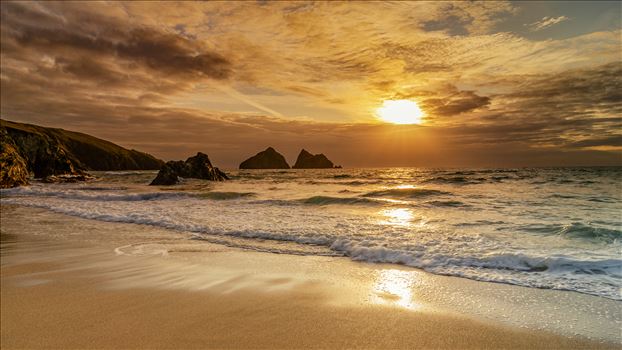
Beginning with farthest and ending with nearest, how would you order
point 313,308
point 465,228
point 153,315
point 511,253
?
point 465,228, point 511,253, point 313,308, point 153,315

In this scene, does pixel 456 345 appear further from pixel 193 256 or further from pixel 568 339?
pixel 193 256

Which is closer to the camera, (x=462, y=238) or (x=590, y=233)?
(x=462, y=238)

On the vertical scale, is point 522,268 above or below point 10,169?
below

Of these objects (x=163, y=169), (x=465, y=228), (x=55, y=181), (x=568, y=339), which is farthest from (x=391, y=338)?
(x=55, y=181)

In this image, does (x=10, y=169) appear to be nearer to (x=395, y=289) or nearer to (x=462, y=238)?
(x=462, y=238)

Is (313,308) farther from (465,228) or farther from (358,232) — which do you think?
(465,228)

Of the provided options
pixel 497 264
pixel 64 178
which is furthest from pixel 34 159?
pixel 497 264

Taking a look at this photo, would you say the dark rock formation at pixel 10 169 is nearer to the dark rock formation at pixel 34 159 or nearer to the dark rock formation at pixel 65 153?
the dark rock formation at pixel 34 159

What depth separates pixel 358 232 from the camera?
11.4m

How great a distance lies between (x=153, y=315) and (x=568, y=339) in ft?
15.9

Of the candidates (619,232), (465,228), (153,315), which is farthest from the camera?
(465,228)

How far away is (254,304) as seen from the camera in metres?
5.12

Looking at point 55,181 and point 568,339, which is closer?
point 568,339


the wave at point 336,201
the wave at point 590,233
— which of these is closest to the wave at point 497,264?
the wave at point 590,233
